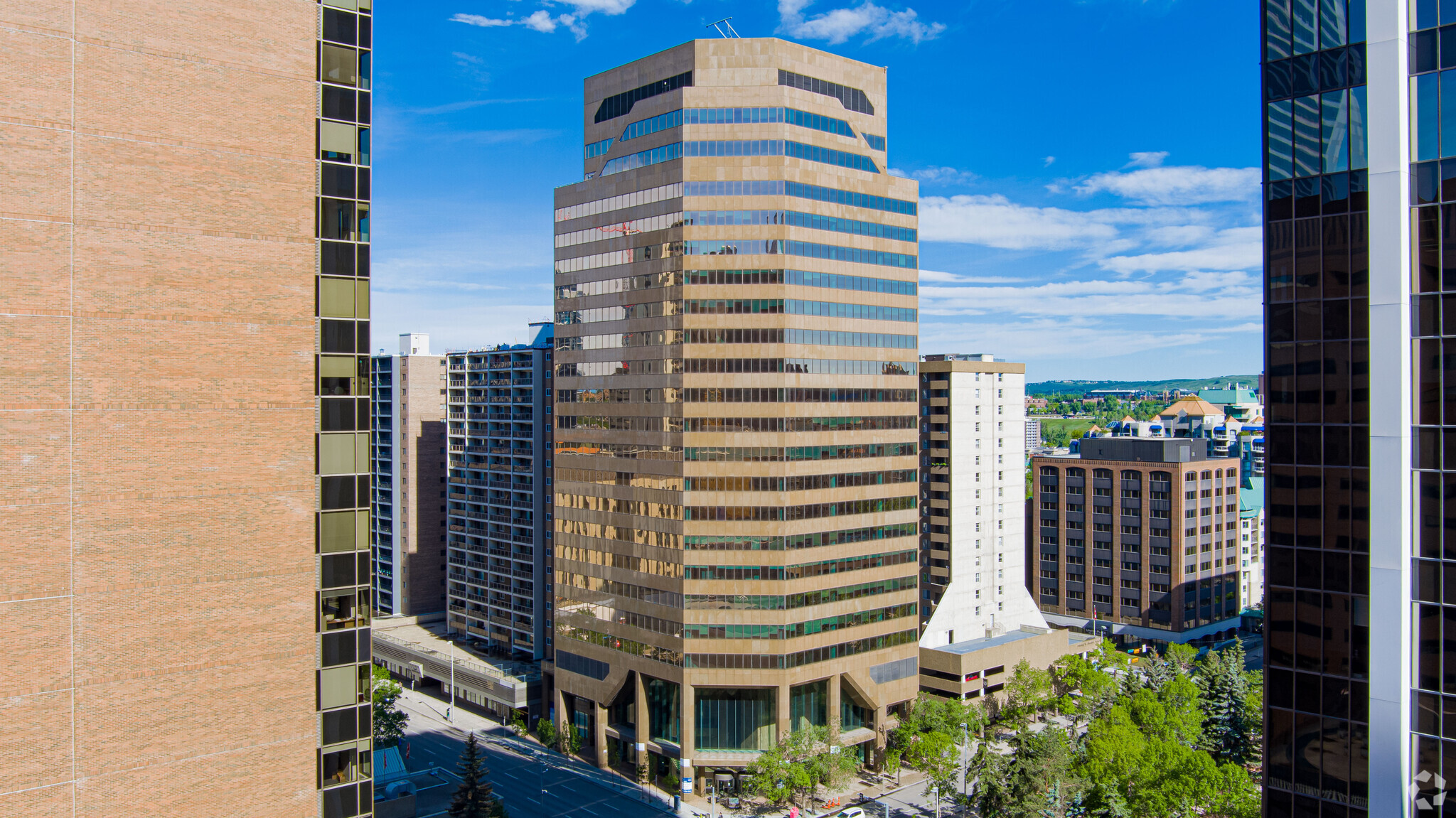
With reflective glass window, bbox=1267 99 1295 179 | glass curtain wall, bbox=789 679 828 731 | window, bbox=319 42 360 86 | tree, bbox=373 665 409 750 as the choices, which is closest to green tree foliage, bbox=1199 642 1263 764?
glass curtain wall, bbox=789 679 828 731

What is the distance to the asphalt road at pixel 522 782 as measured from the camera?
282 feet

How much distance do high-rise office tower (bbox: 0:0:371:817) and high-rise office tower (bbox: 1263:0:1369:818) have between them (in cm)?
3678

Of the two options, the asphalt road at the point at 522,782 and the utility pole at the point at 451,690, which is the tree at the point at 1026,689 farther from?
the utility pole at the point at 451,690

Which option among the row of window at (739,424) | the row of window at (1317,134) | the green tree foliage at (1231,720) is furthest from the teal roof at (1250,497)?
the row of window at (1317,134)

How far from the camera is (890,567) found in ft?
316

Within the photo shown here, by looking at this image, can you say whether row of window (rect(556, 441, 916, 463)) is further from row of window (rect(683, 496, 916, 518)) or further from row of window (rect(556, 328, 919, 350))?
row of window (rect(556, 328, 919, 350))

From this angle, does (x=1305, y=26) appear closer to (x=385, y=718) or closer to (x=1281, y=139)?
(x=1281, y=139)

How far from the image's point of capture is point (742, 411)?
292 ft

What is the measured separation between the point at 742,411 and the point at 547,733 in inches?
1768

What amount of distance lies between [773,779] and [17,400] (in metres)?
69.6

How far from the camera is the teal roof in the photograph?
6137 inches

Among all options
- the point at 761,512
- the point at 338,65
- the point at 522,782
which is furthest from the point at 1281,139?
the point at 522,782

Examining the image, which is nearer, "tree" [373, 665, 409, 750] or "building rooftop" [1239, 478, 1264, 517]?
"tree" [373, 665, 409, 750]

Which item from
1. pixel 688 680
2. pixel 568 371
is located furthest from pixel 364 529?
pixel 568 371
